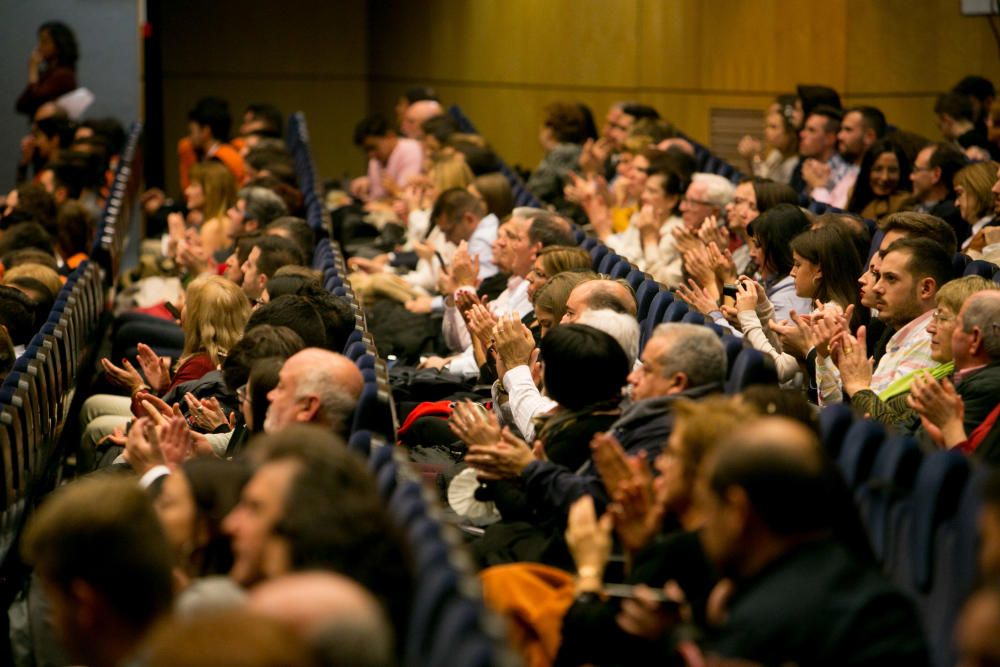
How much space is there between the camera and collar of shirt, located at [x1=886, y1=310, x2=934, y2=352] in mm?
3711

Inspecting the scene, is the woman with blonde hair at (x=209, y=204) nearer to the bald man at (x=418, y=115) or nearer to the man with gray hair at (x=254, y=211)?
the man with gray hair at (x=254, y=211)

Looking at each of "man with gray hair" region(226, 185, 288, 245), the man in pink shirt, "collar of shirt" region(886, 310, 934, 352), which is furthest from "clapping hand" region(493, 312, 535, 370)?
the man in pink shirt

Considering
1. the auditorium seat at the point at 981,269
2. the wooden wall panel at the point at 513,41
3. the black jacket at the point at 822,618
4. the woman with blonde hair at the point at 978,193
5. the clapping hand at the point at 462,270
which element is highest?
the wooden wall panel at the point at 513,41

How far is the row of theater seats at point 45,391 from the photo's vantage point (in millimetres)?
3484

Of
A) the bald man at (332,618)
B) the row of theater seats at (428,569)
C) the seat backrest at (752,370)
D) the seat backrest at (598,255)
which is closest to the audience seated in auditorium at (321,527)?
the row of theater seats at (428,569)

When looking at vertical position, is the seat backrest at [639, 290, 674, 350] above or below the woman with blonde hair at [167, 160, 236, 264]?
above

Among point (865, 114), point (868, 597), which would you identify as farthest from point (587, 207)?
point (868, 597)

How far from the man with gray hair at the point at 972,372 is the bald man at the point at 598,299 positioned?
0.79 metres

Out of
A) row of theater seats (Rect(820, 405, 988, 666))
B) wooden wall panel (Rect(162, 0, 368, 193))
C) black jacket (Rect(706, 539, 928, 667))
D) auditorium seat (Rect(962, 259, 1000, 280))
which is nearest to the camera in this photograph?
black jacket (Rect(706, 539, 928, 667))

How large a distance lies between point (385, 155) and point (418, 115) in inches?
16.6

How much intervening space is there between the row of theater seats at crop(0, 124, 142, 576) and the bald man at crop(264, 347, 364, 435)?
2.58 feet

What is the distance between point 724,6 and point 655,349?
7248mm

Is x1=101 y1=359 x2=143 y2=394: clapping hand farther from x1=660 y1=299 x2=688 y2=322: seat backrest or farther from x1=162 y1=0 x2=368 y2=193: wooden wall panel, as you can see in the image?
x1=162 y1=0 x2=368 y2=193: wooden wall panel

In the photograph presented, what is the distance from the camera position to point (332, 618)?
5.37ft
